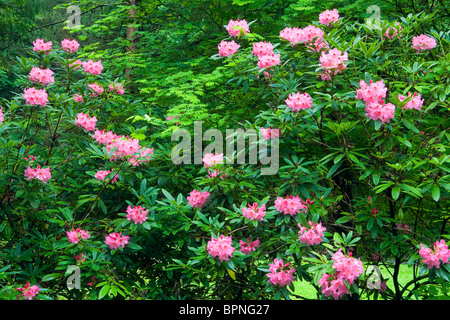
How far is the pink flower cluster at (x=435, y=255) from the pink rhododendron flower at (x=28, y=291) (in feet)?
7.51

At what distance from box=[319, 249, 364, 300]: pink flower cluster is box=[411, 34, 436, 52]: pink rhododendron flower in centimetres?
161

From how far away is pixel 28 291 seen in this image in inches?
104

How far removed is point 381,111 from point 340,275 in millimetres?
950

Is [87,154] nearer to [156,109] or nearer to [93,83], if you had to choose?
[93,83]

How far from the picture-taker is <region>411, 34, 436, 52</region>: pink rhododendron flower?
2.94 metres

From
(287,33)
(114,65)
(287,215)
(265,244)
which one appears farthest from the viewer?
(114,65)

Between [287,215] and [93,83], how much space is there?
2.28 metres

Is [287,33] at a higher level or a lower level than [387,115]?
higher

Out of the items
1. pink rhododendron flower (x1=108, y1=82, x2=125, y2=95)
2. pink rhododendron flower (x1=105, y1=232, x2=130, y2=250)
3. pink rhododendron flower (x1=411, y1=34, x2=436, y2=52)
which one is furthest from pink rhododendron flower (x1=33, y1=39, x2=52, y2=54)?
pink rhododendron flower (x1=411, y1=34, x2=436, y2=52)

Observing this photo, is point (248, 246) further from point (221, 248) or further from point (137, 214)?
point (137, 214)

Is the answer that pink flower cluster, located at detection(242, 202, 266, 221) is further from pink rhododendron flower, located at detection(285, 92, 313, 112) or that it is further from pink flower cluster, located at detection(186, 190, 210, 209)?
pink rhododendron flower, located at detection(285, 92, 313, 112)

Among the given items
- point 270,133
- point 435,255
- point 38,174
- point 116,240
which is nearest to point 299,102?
point 270,133
